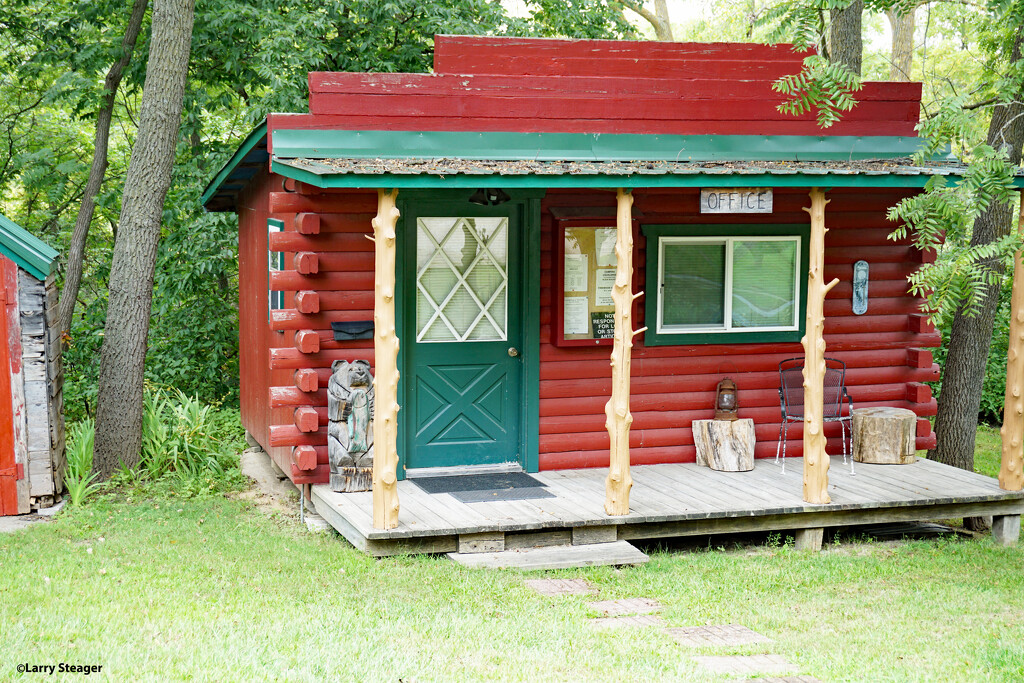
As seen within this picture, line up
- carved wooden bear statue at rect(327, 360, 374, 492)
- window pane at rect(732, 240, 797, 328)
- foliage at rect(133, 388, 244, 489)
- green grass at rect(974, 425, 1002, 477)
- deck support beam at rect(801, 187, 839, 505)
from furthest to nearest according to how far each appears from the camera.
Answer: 1. green grass at rect(974, 425, 1002, 477)
2. foliage at rect(133, 388, 244, 489)
3. window pane at rect(732, 240, 797, 328)
4. carved wooden bear statue at rect(327, 360, 374, 492)
5. deck support beam at rect(801, 187, 839, 505)

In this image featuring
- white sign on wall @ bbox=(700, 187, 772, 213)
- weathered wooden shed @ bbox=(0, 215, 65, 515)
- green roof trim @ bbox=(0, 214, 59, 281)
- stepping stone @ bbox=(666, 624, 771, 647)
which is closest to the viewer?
stepping stone @ bbox=(666, 624, 771, 647)

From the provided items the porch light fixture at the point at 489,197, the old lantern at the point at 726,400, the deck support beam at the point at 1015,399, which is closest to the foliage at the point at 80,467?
the porch light fixture at the point at 489,197

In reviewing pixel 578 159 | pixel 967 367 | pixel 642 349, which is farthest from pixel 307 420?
pixel 967 367

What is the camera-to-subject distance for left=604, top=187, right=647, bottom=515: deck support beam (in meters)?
7.92

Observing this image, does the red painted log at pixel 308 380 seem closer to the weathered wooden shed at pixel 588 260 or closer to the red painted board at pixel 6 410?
the weathered wooden shed at pixel 588 260

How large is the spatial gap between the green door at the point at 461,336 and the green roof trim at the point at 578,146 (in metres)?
0.53

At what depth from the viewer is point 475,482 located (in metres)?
9.12

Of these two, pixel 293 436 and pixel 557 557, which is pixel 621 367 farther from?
pixel 293 436

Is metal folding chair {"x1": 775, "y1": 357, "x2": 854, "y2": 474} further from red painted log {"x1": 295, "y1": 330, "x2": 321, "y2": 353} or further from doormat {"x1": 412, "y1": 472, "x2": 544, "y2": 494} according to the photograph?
red painted log {"x1": 295, "y1": 330, "x2": 321, "y2": 353}

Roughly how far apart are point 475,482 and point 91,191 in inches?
321

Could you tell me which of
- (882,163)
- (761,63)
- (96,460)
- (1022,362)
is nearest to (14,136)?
(96,460)

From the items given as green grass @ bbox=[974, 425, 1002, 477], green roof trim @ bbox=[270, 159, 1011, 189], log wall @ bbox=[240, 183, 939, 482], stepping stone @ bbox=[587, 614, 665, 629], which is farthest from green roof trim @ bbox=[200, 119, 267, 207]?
green grass @ bbox=[974, 425, 1002, 477]

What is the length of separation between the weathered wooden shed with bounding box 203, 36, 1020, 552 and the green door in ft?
0.06

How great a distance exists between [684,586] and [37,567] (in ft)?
14.6
